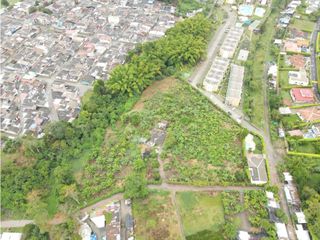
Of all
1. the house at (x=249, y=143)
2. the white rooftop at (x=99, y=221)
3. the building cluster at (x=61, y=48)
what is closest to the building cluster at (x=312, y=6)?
the building cluster at (x=61, y=48)

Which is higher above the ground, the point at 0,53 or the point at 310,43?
the point at 310,43

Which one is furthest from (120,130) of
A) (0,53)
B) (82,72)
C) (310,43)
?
(310,43)

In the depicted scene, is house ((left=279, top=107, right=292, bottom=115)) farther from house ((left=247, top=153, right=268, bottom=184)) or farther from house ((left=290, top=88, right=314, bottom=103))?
house ((left=247, top=153, right=268, bottom=184))

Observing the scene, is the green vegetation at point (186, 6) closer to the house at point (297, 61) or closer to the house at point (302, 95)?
the house at point (297, 61)

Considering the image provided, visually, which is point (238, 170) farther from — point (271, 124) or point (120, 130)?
point (120, 130)

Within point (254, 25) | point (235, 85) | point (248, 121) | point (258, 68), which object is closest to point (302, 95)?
point (258, 68)

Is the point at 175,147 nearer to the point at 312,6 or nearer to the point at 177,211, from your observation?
the point at 177,211
